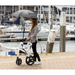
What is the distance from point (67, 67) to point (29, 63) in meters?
1.31

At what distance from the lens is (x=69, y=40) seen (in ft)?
88.1

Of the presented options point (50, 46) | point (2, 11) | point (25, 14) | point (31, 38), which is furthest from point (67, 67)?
point (2, 11)

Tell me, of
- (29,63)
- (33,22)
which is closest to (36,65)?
(29,63)

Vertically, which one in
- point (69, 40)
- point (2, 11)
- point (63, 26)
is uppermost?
point (2, 11)

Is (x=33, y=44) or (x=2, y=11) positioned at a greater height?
(x=2, y=11)

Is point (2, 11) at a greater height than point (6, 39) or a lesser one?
greater

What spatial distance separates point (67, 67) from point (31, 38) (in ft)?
Result: 5.06

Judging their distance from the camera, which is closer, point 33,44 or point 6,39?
point 33,44

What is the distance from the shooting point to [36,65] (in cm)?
709

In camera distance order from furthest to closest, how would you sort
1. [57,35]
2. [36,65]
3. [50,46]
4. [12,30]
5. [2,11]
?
[2,11]
[12,30]
[57,35]
[50,46]
[36,65]

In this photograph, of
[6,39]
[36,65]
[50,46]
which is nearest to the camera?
[36,65]

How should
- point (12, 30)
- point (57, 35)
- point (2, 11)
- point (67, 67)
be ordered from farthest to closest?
1. point (2, 11)
2. point (12, 30)
3. point (57, 35)
4. point (67, 67)

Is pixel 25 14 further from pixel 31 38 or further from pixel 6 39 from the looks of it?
pixel 6 39

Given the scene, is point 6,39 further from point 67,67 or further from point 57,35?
point 67,67
